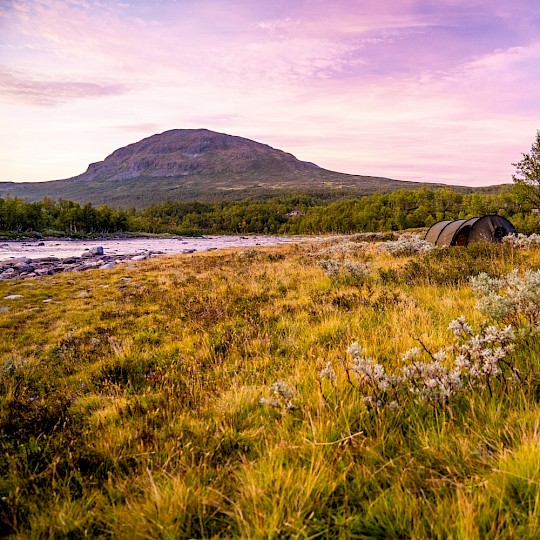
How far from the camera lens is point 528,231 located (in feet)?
137

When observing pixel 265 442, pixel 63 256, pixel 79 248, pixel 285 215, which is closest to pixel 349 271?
pixel 265 442

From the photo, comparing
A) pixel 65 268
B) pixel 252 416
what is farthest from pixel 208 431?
pixel 65 268

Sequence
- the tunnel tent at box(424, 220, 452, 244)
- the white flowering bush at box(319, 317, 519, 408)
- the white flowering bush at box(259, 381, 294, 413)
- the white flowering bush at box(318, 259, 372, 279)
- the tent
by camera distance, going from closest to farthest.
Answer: the white flowering bush at box(319, 317, 519, 408), the white flowering bush at box(259, 381, 294, 413), the white flowering bush at box(318, 259, 372, 279), the tent, the tunnel tent at box(424, 220, 452, 244)

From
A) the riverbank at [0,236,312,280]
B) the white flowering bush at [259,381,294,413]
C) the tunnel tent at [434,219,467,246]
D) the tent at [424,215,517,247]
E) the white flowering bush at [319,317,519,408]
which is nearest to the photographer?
the white flowering bush at [319,317,519,408]

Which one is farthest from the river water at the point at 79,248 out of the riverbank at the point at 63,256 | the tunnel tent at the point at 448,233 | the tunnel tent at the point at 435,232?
the tunnel tent at the point at 448,233

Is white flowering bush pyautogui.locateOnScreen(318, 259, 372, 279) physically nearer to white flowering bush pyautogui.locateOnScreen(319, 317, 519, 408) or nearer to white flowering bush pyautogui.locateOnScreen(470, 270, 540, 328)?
white flowering bush pyautogui.locateOnScreen(470, 270, 540, 328)

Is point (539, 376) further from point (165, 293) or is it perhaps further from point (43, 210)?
point (43, 210)

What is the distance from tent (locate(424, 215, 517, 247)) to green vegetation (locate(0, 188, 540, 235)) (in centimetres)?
2847

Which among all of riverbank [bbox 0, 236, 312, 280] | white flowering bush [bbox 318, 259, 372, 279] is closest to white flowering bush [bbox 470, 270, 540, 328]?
white flowering bush [bbox 318, 259, 372, 279]

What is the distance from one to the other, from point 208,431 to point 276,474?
37.9 inches

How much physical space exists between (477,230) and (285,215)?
133 metres

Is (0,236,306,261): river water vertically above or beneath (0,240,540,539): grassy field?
above

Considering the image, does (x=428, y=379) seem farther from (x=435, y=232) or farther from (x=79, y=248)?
(x=79, y=248)

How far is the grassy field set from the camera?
179 cm
